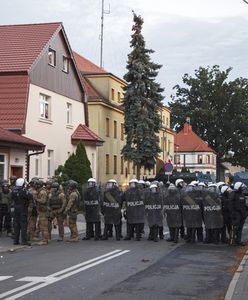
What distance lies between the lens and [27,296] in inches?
345

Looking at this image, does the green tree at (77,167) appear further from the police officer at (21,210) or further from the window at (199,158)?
the window at (199,158)

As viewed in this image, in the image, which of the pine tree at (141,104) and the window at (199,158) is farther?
the window at (199,158)

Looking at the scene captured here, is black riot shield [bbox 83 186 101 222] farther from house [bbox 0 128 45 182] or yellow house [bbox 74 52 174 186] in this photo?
yellow house [bbox 74 52 174 186]

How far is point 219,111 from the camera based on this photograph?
84.8 metres

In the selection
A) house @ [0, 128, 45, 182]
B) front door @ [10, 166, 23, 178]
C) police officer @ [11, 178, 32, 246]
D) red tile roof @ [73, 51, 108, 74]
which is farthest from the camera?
red tile roof @ [73, 51, 108, 74]

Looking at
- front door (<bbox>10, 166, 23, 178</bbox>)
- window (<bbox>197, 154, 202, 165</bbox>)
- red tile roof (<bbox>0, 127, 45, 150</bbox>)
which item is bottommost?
front door (<bbox>10, 166, 23, 178</bbox>)

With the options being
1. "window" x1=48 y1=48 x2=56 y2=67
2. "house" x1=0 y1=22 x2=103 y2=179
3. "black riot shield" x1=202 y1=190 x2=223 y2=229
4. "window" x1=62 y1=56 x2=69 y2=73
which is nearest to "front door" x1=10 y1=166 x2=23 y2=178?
"house" x1=0 y1=22 x2=103 y2=179

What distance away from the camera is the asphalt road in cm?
913

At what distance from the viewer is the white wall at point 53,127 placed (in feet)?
96.3

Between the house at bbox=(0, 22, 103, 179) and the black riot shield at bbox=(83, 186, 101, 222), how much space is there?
417 inches

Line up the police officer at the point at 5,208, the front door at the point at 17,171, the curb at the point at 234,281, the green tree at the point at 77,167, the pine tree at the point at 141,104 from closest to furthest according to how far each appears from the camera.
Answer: the curb at the point at 234,281, the police officer at the point at 5,208, the front door at the point at 17,171, the green tree at the point at 77,167, the pine tree at the point at 141,104

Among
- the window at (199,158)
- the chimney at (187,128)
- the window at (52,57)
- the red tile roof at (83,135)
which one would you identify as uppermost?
the chimney at (187,128)

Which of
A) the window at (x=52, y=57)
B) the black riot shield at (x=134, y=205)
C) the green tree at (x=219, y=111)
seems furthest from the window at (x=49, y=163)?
the green tree at (x=219, y=111)

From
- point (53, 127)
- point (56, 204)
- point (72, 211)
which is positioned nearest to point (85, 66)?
point (53, 127)
